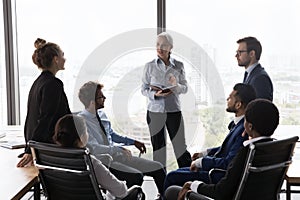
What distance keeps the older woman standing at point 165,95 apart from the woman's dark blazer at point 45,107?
1196mm

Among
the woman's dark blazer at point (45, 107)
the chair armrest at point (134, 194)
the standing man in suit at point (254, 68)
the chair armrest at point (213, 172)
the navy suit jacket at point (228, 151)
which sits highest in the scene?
the standing man in suit at point (254, 68)

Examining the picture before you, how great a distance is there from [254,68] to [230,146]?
2.61 feet

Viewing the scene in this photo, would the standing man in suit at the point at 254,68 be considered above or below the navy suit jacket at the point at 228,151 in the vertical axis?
above

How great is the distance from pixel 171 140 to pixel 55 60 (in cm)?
153

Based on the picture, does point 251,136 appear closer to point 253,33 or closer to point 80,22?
point 253,33

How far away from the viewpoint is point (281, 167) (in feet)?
7.58

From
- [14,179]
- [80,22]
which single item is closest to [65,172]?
[14,179]

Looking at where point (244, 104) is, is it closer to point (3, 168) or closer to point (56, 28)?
point (3, 168)

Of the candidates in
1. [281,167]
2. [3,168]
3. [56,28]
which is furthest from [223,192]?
[56,28]

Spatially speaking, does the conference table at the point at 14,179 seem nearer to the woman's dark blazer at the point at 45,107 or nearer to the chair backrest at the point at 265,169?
the woman's dark blazer at the point at 45,107

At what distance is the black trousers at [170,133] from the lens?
3781 millimetres

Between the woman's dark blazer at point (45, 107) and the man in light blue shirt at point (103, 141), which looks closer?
the woman's dark blazer at point (45, 107)

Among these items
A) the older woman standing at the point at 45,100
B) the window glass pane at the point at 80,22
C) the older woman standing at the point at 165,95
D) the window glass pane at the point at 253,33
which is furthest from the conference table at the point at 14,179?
the window glass pane at the point at 253,33

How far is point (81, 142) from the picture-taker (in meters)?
2.30
